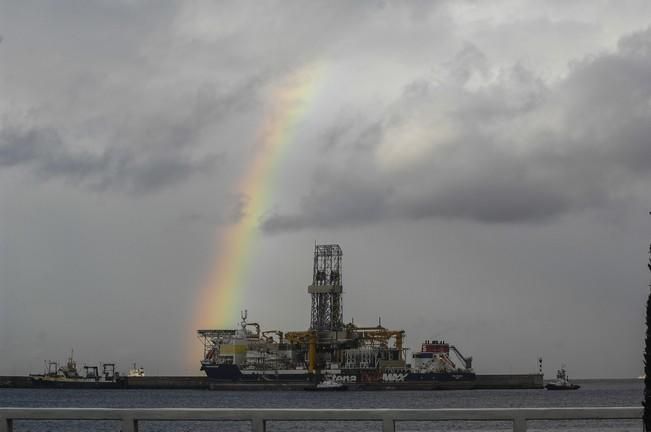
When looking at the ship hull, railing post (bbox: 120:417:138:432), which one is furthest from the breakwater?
railing post (bbox: 120:417:138:432)

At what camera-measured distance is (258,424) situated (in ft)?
35.0

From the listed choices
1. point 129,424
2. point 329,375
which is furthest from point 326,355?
point 129,424

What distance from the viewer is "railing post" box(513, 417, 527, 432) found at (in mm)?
10461

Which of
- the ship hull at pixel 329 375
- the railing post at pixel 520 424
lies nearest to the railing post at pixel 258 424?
the railing post at pixel 520 424

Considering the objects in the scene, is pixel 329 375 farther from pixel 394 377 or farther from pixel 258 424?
pixel 258 424

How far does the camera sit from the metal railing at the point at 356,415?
10.1 metres

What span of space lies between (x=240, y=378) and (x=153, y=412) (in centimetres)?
15369

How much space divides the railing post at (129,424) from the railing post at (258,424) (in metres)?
1.42

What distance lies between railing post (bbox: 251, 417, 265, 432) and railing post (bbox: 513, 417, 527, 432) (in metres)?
2.71

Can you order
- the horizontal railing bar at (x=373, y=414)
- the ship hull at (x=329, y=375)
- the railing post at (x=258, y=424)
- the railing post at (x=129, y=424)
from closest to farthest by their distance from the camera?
the horizontal railing bar at (x=373, y=414)
the railing post at (x=258, y=424)
the railing post at (x=129, y=424)
the ship hull at (x=329, y=375)

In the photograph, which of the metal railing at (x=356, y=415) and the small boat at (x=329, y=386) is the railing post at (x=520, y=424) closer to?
the metal railing at (x=356, y=415)

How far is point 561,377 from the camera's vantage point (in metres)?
187

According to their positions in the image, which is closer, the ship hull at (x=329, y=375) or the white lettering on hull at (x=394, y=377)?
the ship hull at (x=329, y=375)

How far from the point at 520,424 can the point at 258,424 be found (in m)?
2.82
